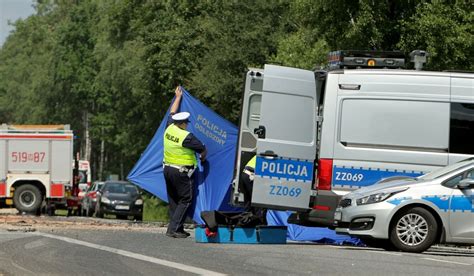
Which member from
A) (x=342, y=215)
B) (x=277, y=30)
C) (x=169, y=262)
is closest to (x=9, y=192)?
(x=277, y=30)

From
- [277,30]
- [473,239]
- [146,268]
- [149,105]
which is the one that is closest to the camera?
[146,268]

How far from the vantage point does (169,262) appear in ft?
36.9

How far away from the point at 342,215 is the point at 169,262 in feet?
14.2

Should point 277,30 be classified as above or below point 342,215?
A: above

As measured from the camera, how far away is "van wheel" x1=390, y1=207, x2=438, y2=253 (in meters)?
14.3

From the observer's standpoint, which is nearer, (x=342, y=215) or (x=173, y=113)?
(x=342, y=215)

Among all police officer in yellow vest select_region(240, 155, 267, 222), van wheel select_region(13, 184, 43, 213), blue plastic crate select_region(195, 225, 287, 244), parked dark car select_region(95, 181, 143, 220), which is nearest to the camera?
blue plastic crate select_region(195, 225, 287, 244)

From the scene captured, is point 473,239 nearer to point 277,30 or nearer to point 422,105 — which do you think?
point 422,105

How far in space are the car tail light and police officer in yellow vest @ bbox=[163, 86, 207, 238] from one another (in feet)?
5.76

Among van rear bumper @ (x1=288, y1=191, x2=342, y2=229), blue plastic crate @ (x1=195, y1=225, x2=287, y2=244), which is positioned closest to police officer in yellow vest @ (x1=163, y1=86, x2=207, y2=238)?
blue plastic crate @ (x1=195, y1=225, x2=287, y2=244)

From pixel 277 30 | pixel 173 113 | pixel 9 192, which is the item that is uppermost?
pixel 277 30

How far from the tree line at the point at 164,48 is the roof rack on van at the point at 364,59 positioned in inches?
279

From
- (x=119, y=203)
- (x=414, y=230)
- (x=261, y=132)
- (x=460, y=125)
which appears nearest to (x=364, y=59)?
(x=460, y=125)

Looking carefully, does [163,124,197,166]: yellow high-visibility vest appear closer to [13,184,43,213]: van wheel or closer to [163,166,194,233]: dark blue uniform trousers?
[163,166,194,233]: dark blue uniform trousers
